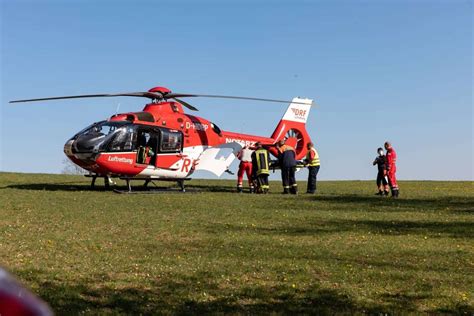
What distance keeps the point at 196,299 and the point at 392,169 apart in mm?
16964

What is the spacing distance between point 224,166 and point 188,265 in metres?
16.4

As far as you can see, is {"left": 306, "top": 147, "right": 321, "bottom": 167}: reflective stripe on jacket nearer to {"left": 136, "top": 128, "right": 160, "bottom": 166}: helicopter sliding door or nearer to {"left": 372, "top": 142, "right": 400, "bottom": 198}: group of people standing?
{"left": 372, "top": 142, "right": 400, "bottom": 198}: group of people standing

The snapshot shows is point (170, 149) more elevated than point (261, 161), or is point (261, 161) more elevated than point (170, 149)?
point (170, 149)

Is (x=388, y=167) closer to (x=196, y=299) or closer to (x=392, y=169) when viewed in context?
(x=392, y=169)

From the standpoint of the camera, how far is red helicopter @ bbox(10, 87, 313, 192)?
69.9 feet

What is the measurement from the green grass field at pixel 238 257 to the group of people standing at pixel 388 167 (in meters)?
5.28

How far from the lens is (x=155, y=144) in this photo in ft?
74.7

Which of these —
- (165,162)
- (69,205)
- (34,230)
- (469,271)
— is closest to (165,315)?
(469,271)

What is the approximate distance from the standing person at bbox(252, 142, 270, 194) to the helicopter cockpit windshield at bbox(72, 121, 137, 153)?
507 centimetres

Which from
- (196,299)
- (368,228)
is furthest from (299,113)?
(196,299)

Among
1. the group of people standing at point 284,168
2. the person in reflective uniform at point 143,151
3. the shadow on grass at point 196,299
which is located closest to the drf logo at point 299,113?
the group of people standing at point 284,168

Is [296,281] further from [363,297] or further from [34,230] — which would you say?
[34,230]

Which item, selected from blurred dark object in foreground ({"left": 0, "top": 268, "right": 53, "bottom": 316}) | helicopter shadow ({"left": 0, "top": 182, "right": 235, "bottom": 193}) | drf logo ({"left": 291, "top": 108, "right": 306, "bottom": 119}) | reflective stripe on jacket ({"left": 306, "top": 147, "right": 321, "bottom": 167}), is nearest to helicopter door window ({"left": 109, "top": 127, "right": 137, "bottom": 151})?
helicopter shadow ({"left": 0, "top": 182, "right": 235, "bottom": 193})

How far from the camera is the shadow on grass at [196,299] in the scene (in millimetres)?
6215
